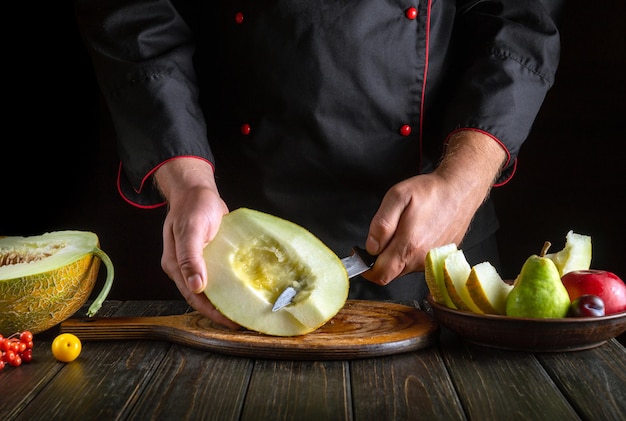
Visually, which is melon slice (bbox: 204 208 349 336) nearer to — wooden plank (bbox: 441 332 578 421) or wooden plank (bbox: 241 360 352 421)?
wooden plank (bbox: 241 360 352 421)

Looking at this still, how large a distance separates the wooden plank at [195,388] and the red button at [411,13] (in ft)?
2.60

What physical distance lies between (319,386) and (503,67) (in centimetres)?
85

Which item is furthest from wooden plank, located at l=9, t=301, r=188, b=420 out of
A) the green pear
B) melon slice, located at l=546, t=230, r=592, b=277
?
melon slice, located at l=546, t=230, r=592, b=277

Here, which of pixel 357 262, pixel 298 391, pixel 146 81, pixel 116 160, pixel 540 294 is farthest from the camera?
pixel 116 160

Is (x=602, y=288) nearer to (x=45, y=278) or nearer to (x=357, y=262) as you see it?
(x=357, y=262)

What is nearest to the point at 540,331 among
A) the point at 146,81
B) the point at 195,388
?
the point at 195,388

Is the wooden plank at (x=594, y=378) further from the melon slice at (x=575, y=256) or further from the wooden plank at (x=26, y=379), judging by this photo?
the wooden plank at (x=26, y=379)

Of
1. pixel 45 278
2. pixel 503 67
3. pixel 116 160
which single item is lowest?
pixel 116 160

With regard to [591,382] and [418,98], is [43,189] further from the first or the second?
[591,382]

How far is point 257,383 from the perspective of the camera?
1.02 meters

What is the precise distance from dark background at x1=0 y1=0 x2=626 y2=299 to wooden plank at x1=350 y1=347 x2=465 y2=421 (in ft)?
3.60

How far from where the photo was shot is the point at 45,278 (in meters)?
1.24

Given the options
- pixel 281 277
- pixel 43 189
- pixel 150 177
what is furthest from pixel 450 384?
pixel 43 189

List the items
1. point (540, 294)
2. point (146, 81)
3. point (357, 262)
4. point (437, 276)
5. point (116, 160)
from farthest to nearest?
1. point (116, 160)
2. point (146, 81)
3. point (357, 262)
4. point (437, 276)
5. point (540, 294)
